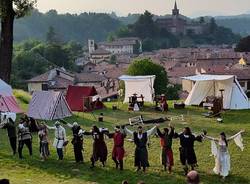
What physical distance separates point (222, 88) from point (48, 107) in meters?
9.83

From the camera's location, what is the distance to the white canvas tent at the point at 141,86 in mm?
29094

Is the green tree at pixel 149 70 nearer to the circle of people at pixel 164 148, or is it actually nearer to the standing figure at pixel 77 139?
the standing figure at pixel 77 139

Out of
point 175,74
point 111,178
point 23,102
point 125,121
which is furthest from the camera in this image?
point 175,74

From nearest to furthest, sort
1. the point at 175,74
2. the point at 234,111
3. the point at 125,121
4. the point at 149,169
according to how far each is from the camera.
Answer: the point at 149,169 < the point at 125,121 < the point at 234,111 < the point at 175,74

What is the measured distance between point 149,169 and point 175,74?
78.8 m

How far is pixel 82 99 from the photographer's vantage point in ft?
90.6

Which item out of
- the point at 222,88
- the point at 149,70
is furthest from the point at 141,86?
the point at 149,70

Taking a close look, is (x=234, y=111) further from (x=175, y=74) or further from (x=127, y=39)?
(x=127, y=39)

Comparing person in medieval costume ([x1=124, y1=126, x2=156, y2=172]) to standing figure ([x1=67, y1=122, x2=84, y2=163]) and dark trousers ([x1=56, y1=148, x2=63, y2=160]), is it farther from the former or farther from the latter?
dark trousers ([x1=56, y1=148, x2=63, y2=160])

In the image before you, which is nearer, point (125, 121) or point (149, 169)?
point (149, 169)

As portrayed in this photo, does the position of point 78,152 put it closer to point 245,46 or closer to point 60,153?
point 60,153

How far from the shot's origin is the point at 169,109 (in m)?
27.4

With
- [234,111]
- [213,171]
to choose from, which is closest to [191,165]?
[213,171]

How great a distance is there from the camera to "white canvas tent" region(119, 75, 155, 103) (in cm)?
2909
